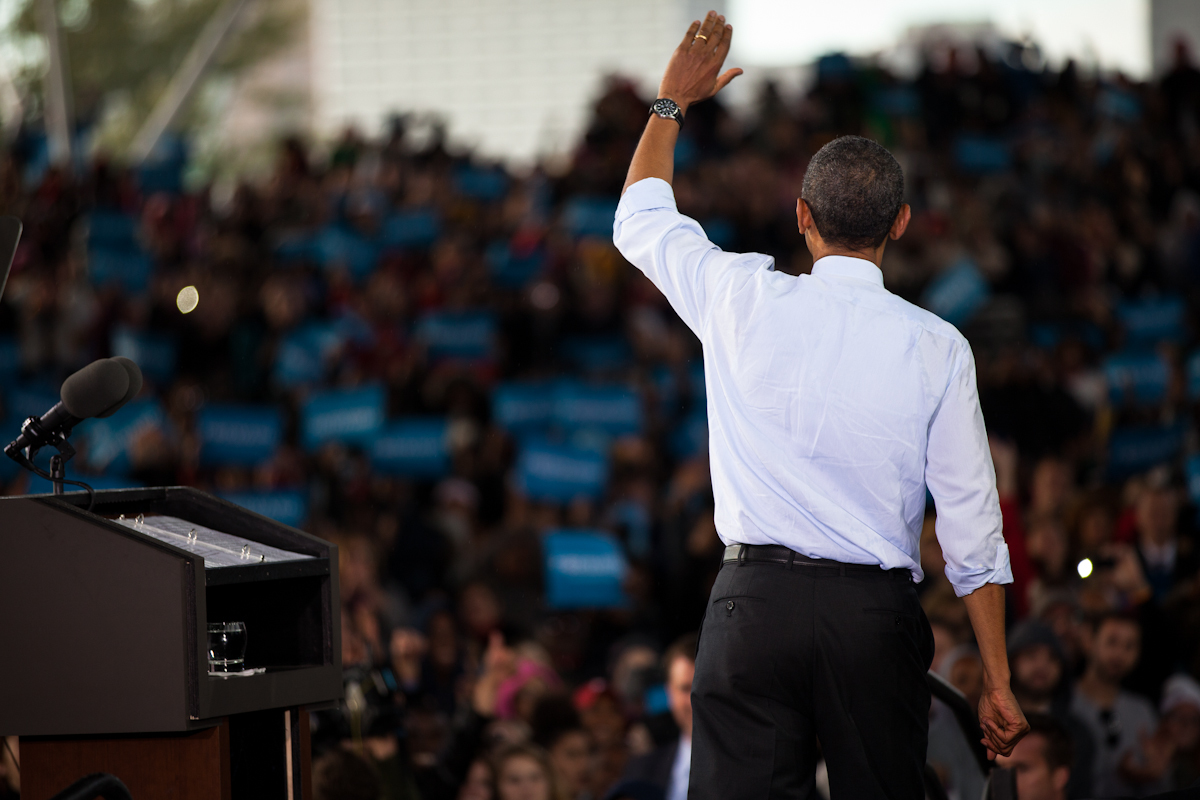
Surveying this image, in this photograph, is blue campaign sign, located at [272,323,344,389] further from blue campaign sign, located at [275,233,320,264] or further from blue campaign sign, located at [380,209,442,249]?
blue campaign sign, located at [380,209,442,249]

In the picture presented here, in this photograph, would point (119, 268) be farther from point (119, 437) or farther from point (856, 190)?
point (856, 190)

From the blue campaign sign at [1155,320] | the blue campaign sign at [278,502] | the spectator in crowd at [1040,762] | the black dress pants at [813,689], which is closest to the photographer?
the black dress pants at [813,689]

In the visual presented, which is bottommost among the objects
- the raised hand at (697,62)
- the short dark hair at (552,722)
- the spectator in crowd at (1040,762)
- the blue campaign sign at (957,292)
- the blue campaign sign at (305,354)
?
the short dark hair at (552,722)

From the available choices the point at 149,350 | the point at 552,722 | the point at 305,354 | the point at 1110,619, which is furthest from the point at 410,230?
the point at 1110,619

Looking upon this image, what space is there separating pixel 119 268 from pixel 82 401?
7065 mm

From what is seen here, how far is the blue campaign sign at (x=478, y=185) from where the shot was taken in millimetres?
10984

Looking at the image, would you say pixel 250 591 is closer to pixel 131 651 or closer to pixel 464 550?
pixel 131 651

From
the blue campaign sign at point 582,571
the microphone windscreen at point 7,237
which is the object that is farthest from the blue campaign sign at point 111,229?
the microphone windscreen at point 7,237

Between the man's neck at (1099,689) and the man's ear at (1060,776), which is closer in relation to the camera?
the man's ear at (1060,776)

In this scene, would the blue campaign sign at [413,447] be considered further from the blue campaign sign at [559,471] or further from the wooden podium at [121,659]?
the wooden podium at [121,659]

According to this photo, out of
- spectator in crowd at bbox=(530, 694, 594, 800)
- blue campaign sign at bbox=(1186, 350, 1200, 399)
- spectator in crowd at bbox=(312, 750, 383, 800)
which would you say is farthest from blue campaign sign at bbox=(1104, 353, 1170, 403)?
spectator in crowd at bbox=(312, 750, 383, 800)

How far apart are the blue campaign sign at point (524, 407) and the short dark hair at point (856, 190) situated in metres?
6.13

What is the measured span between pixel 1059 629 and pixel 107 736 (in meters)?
3.88

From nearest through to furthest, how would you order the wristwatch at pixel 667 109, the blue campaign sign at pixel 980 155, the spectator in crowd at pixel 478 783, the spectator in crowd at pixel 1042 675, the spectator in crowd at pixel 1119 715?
1. the wristwatch at pixel 667 109
2. the spectator in crowd at pixel 478 783
3. the spectator in crowd at pixel 1042 675
4. the spectator in crowd at pixel 1119 715
5. the blue campaign sign at pixel 980 155
